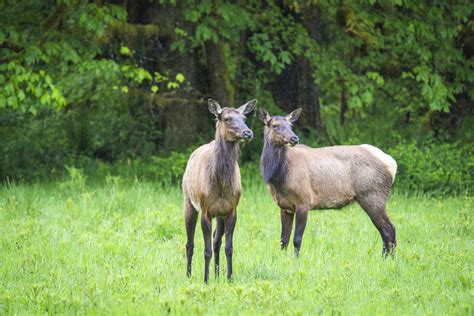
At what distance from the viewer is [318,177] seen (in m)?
9.30

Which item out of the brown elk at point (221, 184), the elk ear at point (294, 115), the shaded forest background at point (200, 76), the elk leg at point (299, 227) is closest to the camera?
the brown elk at point (221, 184)

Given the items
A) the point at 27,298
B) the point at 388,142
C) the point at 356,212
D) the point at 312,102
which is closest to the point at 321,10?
the point at 312,102

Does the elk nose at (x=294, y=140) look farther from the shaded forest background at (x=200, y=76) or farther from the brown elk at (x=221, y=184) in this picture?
the shaded forest background at (x=200, y=76)

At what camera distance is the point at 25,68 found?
41.5ft

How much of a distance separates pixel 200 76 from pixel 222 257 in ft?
23.6

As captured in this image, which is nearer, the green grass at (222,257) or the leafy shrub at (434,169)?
the green grass at (222,257)

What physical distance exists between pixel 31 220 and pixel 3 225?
1.20 ft

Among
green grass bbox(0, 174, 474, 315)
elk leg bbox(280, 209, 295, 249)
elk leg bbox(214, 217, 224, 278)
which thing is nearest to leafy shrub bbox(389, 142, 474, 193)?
green grass bbox(0, 174, 474, 315)

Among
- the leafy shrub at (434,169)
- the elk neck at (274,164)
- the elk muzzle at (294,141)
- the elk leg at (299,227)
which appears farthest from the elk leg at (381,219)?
the leafy shrub at (434,169)

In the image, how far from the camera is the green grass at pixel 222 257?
20.8 feet

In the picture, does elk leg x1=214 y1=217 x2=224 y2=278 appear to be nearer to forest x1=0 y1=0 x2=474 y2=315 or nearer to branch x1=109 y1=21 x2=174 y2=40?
forest x1=0 y1=0 x2=474 y2=315

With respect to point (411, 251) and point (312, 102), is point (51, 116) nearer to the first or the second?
point (312, 102)

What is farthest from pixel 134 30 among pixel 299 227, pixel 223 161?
pixel 223 161

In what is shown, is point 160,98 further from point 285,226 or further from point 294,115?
point 285,226
